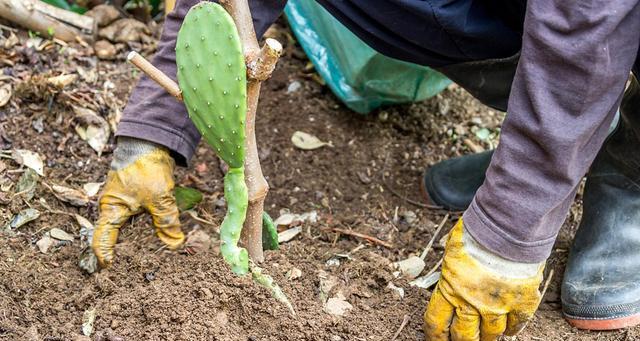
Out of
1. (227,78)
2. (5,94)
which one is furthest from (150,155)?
(5,94)

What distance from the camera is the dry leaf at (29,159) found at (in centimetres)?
175

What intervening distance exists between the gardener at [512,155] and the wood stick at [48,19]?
2.26 ft

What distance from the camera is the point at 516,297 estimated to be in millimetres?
1282

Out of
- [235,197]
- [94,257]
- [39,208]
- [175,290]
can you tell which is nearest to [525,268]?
[235,197]

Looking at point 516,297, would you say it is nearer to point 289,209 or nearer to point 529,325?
point 529,325

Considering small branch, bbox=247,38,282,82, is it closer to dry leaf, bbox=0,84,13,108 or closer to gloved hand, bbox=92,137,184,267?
gloved hand, bbox=92,137,184,267

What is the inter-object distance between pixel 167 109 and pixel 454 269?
0.62 m

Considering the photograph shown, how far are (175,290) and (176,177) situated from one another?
1.76 feet

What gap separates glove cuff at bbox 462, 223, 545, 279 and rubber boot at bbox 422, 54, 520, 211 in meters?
0.54

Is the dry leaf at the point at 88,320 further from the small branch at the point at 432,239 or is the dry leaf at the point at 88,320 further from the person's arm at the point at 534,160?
the small branch at the point at 432,239

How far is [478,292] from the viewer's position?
4.18 ft

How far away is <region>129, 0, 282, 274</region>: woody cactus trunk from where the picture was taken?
114cm

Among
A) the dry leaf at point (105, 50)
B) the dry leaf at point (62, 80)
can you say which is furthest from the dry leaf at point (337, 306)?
the dry leaf at point (105, 50)

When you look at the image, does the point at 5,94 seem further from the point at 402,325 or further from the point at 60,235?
the point at 402,325
